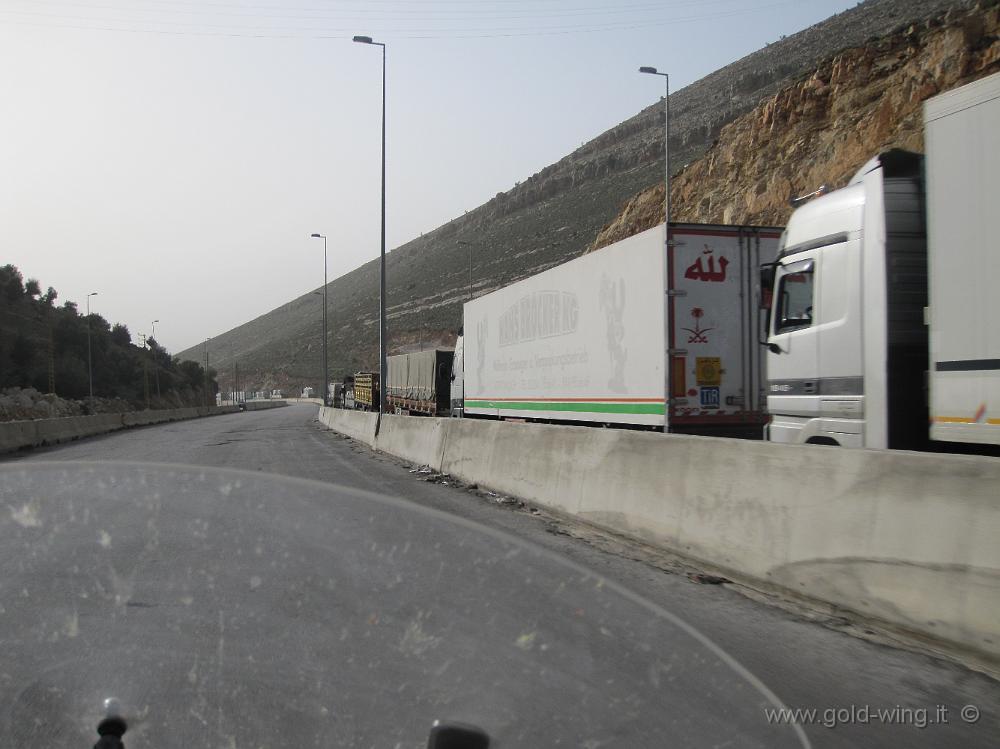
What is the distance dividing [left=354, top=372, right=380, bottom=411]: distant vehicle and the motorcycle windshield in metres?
40.7

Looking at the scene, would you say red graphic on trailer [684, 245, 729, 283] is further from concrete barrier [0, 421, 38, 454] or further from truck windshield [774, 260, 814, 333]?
concrete barrier [0, 421, 38, 454]

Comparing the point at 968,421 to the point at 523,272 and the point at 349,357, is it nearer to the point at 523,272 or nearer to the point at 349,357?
the point at 523,272

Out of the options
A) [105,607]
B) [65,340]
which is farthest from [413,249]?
[105,607]

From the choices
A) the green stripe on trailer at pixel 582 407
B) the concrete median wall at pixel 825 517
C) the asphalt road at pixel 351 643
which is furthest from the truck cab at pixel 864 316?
the green stripe on trailer at pixel 582 407

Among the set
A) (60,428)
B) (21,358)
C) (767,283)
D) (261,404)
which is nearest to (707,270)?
(767,283)

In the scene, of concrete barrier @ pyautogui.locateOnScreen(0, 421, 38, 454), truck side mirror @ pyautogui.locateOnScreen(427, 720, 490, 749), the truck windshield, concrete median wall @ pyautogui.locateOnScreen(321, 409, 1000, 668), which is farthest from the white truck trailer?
concrete barrier @ pyautogui.locateOnScreen(0, 421, 38, 454)

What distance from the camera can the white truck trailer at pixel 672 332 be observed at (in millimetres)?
12906

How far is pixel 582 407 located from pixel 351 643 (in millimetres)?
11766

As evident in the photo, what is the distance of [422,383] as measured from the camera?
34500 mm

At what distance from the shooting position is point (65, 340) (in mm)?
64375

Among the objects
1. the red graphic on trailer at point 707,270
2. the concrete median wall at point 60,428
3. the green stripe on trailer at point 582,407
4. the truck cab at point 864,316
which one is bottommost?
the concrete median wall at point 60,428

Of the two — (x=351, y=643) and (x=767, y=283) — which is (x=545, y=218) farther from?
(x=351, y=643)

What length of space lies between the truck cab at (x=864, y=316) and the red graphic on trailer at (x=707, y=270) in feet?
12.2

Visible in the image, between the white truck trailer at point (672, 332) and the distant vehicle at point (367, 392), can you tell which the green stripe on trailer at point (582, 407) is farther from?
the distant vehicle at point (367, 392)
